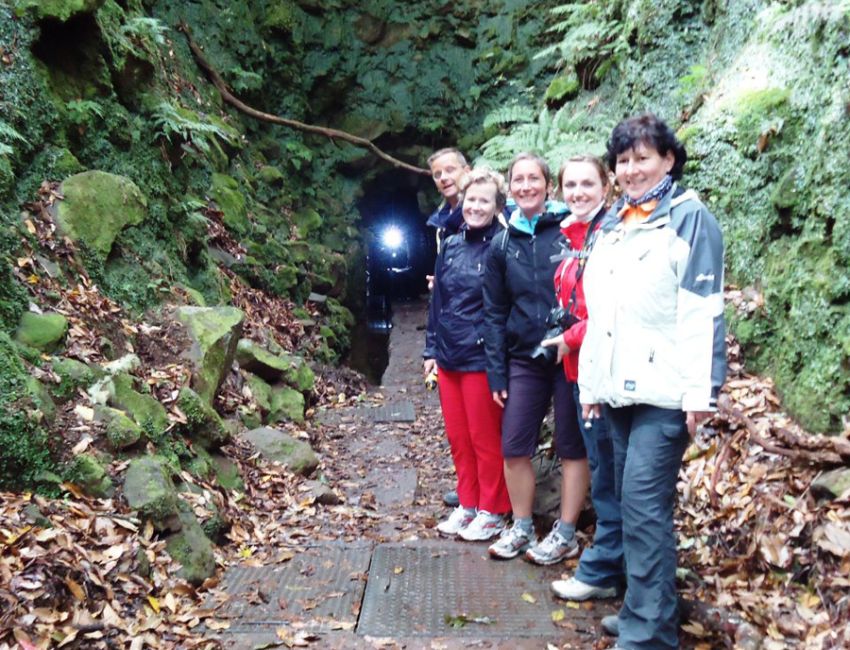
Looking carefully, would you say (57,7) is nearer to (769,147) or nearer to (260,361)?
(260,361)

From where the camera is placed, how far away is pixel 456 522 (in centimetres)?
424

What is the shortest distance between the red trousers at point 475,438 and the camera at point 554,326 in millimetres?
529

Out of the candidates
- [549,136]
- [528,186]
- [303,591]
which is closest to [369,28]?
[549,136]

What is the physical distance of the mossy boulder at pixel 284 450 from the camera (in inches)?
212

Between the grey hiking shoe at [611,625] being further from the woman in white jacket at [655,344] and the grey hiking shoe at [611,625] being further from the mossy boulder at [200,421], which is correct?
the mossy boulder at [200,421]

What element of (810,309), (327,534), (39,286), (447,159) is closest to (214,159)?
(39,286)

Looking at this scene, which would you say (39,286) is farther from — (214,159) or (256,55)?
(256,55)

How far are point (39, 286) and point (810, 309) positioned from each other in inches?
195

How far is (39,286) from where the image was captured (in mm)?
4449

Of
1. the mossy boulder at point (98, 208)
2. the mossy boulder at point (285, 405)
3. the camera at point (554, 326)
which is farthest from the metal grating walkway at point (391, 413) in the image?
the camera at point (554, 326)

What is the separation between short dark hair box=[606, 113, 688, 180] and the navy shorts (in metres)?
1.33

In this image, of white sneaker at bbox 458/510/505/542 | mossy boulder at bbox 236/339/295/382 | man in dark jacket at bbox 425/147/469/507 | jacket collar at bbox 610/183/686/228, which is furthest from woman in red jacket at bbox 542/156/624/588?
mossy boulder at bbox 236/339/295/382

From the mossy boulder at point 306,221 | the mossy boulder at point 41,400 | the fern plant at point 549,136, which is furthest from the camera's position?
the mossy boulder at point 306,221

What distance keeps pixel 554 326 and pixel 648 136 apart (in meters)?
1.13
